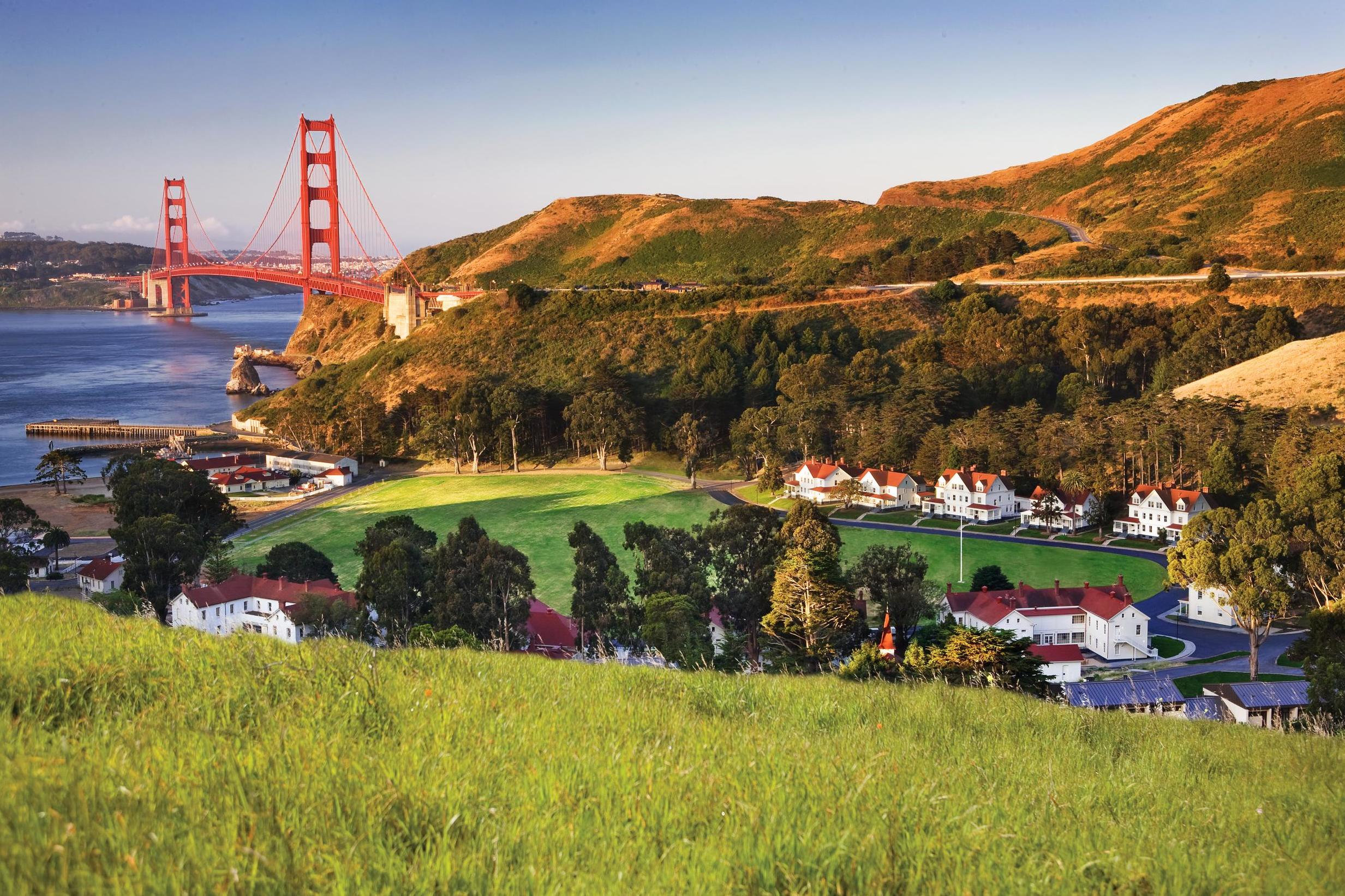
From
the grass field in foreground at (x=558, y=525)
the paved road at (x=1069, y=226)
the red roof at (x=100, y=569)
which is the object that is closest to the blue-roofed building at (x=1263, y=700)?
the grass field in foreground at (x=558, y=525)

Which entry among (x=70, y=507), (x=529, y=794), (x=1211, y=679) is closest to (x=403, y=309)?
(x=70, y=507)

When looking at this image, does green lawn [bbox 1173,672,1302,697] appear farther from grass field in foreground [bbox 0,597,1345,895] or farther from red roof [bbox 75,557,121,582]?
red roof [bbox 75,557,121,582]

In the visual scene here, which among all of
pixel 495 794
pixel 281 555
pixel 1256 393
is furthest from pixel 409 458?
pixel 495 794

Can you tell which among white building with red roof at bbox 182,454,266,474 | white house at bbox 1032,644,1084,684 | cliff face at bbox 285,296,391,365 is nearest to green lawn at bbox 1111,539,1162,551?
white house at bbox 1032,644,1084,684

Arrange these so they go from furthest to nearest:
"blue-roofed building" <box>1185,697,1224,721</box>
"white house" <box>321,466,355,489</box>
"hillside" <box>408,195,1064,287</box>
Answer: "hillside" <box>408,195,1064,287</box>
"white house" <box>321,466,355,489</box>
"blue-roofed building" <box>1185,697,1224,721</box>

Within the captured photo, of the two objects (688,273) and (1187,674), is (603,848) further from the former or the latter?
(688,273)

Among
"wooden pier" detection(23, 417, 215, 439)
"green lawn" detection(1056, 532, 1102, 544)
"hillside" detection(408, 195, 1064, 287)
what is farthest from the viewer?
"hillside" detection(408, 195, 1064, 287)
